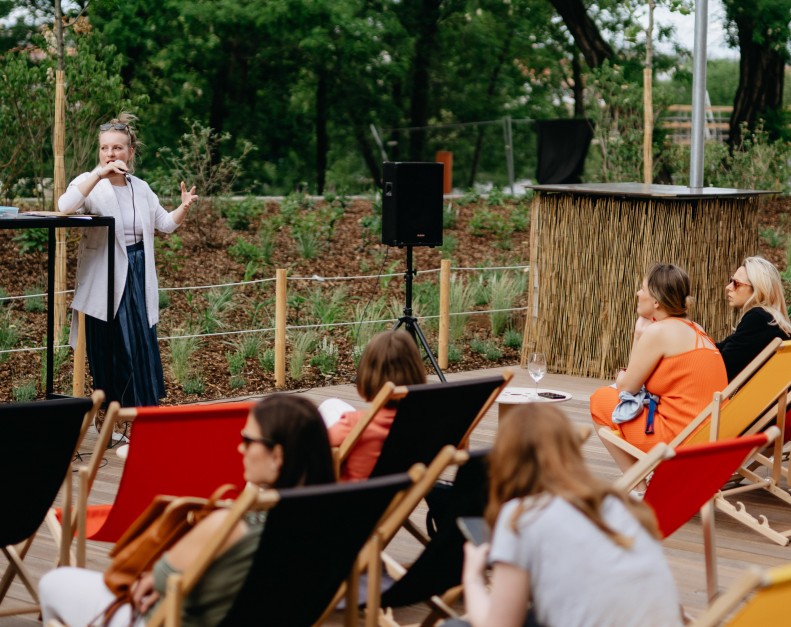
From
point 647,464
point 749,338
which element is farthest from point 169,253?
point 647,464

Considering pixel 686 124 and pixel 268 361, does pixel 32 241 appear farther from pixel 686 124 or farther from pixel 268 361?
pixel 686 124

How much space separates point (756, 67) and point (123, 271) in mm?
15865

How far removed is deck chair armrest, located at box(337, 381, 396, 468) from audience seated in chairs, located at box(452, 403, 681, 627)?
1121 mm

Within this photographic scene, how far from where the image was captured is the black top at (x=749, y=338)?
544cm

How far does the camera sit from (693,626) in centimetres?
255

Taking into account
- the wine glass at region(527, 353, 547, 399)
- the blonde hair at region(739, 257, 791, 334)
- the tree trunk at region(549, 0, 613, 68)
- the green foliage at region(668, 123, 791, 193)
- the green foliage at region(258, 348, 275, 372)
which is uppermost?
the tree trunk at region(549, 0, 613, 68)

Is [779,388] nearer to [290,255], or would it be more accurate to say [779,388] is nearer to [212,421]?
[212,421]

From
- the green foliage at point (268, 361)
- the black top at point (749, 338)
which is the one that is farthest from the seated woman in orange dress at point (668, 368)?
the green foliage at point (268, 361)

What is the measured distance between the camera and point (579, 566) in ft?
8.07

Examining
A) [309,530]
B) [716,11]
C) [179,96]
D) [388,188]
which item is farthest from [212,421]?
[179,96]

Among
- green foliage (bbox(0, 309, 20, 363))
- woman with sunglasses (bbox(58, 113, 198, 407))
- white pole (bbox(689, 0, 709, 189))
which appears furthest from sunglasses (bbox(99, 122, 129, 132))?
white pole (bbox(689, 0, 709, 189))

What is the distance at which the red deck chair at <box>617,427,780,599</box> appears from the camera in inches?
131

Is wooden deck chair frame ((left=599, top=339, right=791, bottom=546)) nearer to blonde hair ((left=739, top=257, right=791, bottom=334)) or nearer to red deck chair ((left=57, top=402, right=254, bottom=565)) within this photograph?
blonde hair ((left=739, top=257, right=791, bottom=334))

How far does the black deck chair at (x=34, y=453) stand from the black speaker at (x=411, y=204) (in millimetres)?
4598
